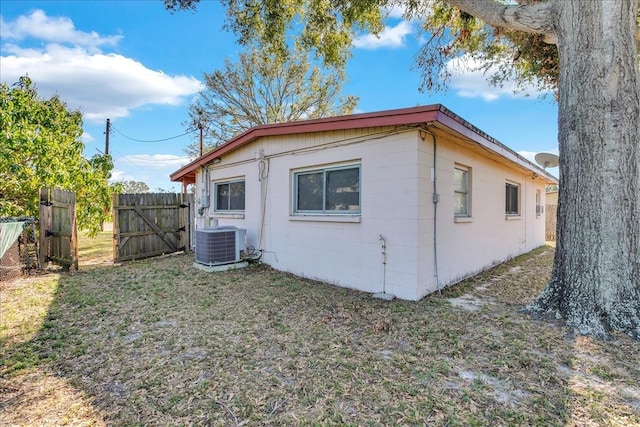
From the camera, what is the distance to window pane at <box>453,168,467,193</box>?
6.34 meters

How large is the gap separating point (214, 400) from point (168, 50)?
12953 mm

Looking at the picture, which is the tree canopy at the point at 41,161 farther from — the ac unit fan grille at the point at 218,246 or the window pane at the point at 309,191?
the window pane at the point at 309,191

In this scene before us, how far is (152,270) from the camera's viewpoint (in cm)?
726

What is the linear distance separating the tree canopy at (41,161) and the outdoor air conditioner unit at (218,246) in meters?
3.60

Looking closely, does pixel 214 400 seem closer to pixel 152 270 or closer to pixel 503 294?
pixel 503 294

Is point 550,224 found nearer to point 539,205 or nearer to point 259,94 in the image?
point 539,205

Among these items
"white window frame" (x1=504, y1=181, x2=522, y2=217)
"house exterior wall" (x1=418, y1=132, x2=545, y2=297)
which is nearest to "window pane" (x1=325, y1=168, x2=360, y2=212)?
"house exterior wall" (x1=418, y1=132, x2=545, y2=297)

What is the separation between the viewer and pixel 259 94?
1964cm

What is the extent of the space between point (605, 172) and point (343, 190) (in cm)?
356

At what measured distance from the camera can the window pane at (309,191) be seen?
631 cm

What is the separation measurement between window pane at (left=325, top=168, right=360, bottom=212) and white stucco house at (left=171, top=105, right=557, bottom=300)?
18 mm

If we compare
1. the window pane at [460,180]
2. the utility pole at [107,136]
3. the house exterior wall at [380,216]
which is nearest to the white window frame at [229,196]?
the house exterior wall at [380,216]

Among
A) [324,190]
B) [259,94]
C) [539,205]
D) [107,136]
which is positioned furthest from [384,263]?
[107,136]

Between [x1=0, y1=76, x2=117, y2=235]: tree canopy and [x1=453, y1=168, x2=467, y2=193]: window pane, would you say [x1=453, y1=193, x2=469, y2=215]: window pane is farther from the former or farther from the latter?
[x1=0, y1=76, x2=117, y2=235]: tree canopy
